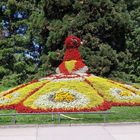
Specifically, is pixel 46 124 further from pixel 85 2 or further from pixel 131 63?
pixel 131 63

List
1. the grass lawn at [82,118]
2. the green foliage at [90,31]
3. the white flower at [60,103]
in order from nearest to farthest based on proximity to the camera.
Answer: the grass lawn at [82,118]
the white flower at [60,103]
the green foliage at [90,31]

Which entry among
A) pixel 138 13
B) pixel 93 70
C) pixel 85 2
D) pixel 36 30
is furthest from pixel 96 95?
pixel 138 13

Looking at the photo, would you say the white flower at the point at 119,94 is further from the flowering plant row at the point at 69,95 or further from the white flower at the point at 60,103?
the white flower at the point at 60,103

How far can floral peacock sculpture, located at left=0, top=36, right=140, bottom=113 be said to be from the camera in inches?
749

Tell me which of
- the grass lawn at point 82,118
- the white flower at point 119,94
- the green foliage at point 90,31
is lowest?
the grass lawn at point 82,118

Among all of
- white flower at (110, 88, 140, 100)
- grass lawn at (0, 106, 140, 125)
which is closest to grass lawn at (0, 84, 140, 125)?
grass lawn at (0, 106, 140, 125)

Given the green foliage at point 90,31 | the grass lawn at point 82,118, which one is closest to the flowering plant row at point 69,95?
the grass lawn at point 82,118

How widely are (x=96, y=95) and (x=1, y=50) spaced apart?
2137cm

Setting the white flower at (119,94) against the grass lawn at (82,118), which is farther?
the white flower at (119,94)

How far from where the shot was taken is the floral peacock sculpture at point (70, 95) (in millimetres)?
19031

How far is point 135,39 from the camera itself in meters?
42.2

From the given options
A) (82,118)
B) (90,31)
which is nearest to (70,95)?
(82,118)

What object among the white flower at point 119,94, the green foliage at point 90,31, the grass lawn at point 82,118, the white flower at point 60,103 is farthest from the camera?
the green foliage at point 90,31

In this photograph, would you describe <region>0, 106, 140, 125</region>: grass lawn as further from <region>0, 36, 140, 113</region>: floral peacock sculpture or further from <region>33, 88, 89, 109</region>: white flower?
<region>33, 88, 89, 109</region>: white flower
